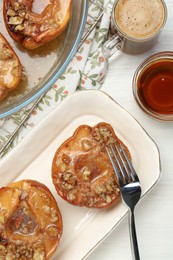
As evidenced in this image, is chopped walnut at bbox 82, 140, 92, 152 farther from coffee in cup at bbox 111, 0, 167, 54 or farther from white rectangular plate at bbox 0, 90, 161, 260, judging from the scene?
coffee in cup at bbox 111, 0, 167, 54

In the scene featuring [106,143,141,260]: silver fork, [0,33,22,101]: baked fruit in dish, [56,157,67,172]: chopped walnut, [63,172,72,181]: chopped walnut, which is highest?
[0,33,22,101]: baked fruit in dish

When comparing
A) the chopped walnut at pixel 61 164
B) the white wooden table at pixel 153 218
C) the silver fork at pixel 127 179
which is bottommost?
the white wooden table at pixel 153 218

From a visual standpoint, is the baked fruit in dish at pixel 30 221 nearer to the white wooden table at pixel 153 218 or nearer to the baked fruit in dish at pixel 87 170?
the baked fruit in dish at pixel 87 170

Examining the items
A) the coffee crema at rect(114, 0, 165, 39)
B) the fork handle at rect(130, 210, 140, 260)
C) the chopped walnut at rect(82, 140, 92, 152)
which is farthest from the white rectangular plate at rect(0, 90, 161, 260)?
the coffee crema at rect(114, 0, 165, 39)

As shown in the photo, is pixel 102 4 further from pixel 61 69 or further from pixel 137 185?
pixel 137 185

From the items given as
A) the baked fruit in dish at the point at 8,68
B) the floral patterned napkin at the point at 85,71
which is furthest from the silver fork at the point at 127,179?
the baked fruit in dish at the point at 8,68

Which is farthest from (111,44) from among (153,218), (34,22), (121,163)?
(153,218)
